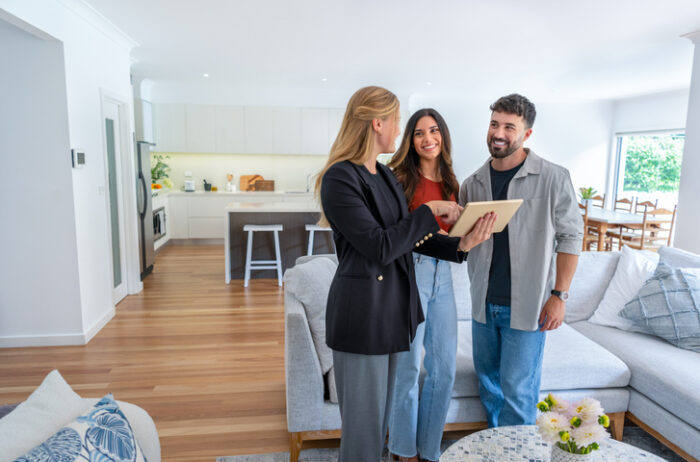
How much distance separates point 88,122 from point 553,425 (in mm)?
3860

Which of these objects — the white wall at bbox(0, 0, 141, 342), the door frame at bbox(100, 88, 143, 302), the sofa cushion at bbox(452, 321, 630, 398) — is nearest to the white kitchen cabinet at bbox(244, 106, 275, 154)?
the door frame at bbox(100, 88, 143, 302)

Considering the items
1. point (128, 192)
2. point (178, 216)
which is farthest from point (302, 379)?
point (178, 216)

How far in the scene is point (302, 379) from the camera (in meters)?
2.17

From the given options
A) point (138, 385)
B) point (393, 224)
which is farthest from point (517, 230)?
point (138, 385)

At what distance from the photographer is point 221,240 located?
25.5 ft

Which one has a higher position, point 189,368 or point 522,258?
point 522,258

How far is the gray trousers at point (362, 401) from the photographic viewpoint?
152 cm

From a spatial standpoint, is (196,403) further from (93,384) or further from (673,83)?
(673,83)

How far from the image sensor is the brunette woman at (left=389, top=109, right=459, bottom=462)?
74.9 inches

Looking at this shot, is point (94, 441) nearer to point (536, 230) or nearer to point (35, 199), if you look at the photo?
point (536, 230)

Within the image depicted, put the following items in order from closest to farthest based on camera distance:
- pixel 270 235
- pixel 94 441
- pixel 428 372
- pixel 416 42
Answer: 1. pixel 94 441
2. pixel 428 372
3. pixel 416 42
4. pixel 270 235

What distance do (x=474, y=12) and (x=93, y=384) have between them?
12.4 ft

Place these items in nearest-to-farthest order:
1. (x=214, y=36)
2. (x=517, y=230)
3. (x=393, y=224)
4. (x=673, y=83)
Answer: (x=393, y=224)
(x=517, y=230)
(x=214, y=36)
(x=673, y=83)

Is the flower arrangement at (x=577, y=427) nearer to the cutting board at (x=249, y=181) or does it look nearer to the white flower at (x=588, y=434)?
the white flower at (x=588, y=434)
